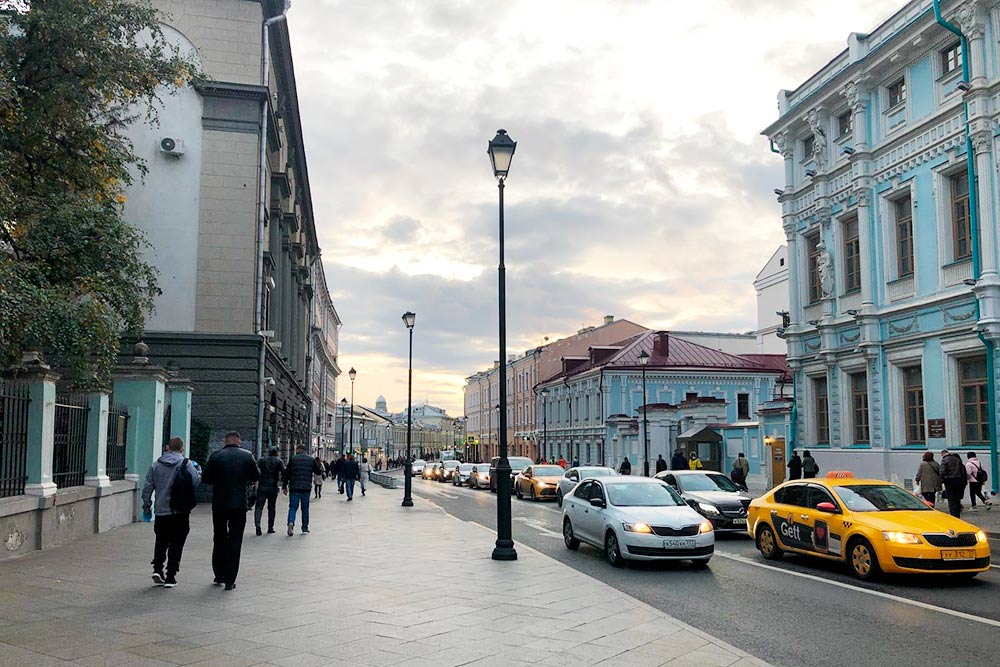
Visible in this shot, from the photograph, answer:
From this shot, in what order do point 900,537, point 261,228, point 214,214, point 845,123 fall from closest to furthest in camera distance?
1. point 900,537
2. point 214,214
3. point 261,228
4. point 845,123

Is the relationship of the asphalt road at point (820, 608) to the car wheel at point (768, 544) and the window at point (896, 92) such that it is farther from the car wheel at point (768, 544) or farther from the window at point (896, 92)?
the window at point (896, 92)

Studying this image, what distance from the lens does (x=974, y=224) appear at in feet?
77.0

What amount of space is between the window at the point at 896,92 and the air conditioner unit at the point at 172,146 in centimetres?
2197

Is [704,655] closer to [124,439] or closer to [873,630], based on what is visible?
[873,630]

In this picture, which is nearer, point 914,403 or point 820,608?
point 820,608

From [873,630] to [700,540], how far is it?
487 cm

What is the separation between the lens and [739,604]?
10.6 metres

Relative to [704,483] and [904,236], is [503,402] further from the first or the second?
[904,236]

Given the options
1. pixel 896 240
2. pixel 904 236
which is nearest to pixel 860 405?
pixel 896 240

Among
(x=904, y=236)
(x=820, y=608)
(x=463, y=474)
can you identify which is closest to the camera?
(x=820, y=608)

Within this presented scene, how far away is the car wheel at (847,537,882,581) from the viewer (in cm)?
1214

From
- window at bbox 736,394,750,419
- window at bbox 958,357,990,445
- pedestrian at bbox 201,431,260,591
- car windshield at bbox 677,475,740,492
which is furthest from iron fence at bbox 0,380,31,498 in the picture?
window at bbox 736,394,750,419

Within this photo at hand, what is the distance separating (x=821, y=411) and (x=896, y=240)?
23.3 ft

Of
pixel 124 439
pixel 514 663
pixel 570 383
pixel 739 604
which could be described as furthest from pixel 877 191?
pixel 570 383
